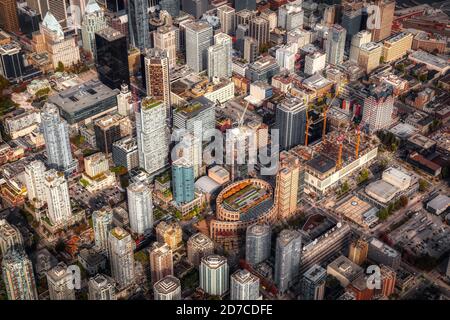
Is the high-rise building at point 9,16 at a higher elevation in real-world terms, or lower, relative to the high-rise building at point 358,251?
higher

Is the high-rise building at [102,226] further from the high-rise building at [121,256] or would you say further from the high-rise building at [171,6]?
the high-rise building at [171,6]

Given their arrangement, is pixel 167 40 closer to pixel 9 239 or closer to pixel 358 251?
pixel 9 239

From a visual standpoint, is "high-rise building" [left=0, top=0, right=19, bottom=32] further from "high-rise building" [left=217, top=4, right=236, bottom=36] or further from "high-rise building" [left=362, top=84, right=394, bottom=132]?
"high-rise building" [left=362, top=84, right=394, bottom=132]

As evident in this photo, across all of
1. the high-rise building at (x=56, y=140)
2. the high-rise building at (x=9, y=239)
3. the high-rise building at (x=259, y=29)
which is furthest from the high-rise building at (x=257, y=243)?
the high-rise building at (x=259, y=29)

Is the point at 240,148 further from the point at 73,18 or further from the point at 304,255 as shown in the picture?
the point at 73,18

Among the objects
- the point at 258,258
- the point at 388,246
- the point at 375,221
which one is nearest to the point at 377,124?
the point at 375,221
